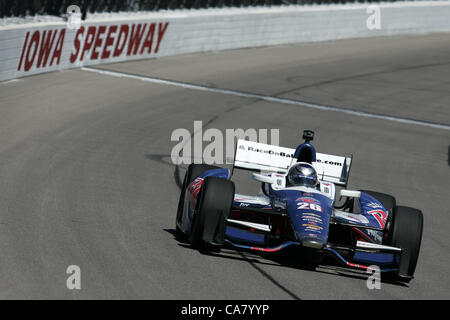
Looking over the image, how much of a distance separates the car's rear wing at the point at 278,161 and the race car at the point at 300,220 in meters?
0.07

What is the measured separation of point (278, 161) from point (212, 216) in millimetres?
2430

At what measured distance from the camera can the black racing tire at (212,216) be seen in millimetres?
9227

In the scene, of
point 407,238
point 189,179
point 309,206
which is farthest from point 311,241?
point 189,179

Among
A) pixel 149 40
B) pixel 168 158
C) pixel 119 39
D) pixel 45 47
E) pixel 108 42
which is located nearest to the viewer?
pixel 168 158

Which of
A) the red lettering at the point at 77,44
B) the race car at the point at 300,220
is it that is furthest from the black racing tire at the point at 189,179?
the red lettering at the point at 77,44

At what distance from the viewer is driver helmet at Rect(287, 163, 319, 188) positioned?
10266mm

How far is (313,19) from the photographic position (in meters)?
33.0

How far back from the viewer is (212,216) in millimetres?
9227

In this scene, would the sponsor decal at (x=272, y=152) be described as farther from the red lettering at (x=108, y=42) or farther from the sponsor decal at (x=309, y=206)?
the red lettering at (x=108, y=42)

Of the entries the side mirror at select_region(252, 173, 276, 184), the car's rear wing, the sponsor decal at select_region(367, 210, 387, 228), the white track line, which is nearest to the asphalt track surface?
the white track line

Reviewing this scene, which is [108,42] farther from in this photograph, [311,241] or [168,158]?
[311,241]

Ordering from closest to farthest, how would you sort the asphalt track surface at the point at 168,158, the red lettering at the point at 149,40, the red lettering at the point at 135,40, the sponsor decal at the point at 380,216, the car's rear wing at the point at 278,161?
the asphalt track surface at the point at 168,158, the sponsor decal at the point at 380,216, the car's rear wing at the point at 278,161, the red lettering at the point at 135,40, the red lettering at the point at 149,40

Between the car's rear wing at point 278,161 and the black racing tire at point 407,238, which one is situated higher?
the car's rear wing at point 278,161

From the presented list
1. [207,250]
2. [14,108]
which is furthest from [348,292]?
[14,108]
